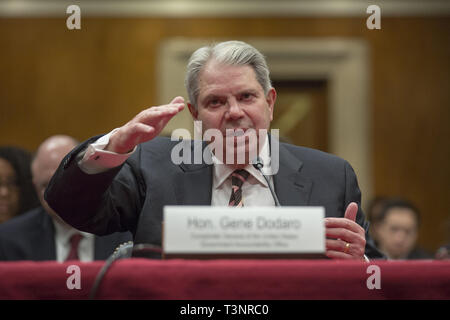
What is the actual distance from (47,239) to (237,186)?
4.84ft

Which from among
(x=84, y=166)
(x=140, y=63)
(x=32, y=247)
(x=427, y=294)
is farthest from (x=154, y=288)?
(x=140, y=63)

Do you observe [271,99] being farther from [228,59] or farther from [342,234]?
[342,234]

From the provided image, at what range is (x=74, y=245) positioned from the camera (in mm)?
3221

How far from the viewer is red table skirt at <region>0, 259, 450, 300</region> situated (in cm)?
122

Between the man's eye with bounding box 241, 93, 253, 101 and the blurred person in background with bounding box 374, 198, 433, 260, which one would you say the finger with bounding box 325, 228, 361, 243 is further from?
the blurred person in background with bounding box 374, 198, 433, 260

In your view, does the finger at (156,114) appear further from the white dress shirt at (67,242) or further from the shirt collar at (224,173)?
the white dress shirt at (67,242)

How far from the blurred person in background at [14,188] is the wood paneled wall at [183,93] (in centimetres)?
205

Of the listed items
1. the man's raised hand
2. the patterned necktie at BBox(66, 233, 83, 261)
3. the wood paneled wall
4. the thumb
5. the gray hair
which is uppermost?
the wood paneled wall

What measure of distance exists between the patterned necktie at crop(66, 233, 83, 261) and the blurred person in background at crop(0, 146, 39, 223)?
0.70 metres

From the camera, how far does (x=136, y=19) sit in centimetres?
604

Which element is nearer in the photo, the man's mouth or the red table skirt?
the red table skirt

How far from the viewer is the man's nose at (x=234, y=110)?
202 cm

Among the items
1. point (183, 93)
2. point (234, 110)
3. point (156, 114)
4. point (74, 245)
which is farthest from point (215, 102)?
point (183, 93)

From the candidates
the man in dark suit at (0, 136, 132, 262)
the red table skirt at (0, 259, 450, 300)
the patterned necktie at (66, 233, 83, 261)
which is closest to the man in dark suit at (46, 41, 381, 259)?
the red table skirt at (0, 259, 450, 300)
